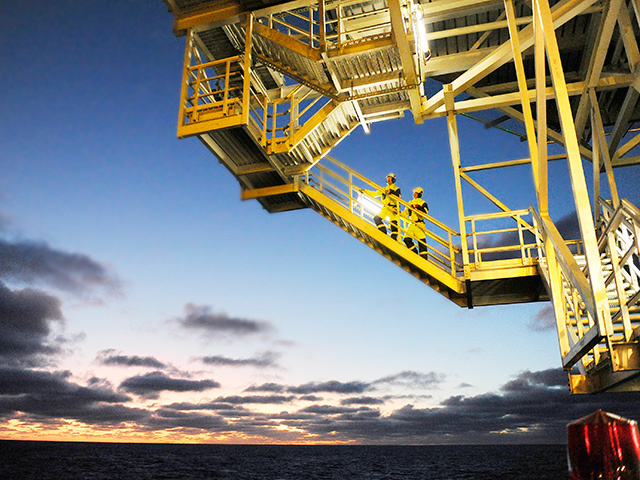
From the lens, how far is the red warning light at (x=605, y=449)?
1.97 metres

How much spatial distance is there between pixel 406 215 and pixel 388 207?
0.56m

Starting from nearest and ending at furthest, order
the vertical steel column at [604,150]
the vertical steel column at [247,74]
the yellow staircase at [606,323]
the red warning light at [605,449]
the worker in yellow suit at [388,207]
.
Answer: the red warning light at [605,449] < the yellow staircase at [606,323] < the vertical steel column at [247,74] < the vertical steel column at [604,150] < the worker in yellow suit at [388,207]

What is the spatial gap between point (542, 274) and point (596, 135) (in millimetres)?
4288

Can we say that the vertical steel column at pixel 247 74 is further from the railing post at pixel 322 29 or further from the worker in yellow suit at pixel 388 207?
the worker in yellow suit at pixel 388 207

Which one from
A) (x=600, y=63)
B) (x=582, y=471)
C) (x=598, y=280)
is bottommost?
(x=582, y=471)

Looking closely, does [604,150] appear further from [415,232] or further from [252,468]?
[252,468]

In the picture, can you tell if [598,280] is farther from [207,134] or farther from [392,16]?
[207,134]

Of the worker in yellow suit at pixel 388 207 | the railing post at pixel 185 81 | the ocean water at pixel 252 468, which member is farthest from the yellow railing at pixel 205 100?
the ocean water at pixel 252 468

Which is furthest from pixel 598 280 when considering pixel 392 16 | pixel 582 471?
pixel 392 16

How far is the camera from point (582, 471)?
2021mm

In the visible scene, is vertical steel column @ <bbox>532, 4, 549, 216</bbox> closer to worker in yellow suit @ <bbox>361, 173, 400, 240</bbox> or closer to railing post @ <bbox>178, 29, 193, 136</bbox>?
worker in yellow suit @ <bbox>361, 173, 400, 240</bbox>

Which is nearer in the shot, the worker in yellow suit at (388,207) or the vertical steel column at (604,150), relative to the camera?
the vertical steel column at (604,150)

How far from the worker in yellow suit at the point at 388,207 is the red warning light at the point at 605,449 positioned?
1066 centimetres

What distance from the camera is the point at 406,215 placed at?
41.9ft
